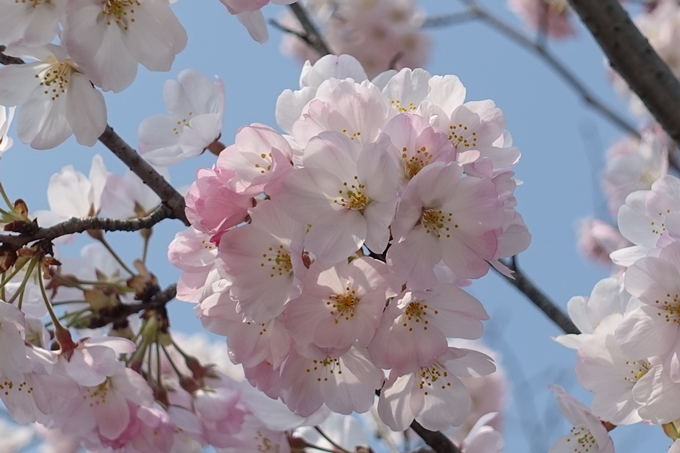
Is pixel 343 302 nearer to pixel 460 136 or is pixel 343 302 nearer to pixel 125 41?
pixel 460 136

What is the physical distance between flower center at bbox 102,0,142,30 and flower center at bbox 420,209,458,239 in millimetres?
605

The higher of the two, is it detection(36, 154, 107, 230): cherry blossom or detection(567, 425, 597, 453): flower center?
detection(36, 154, 107, 230): cherry blossom

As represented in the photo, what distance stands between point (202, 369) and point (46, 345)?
1.77 ft

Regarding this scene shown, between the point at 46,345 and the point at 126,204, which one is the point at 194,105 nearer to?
the point at 126,204

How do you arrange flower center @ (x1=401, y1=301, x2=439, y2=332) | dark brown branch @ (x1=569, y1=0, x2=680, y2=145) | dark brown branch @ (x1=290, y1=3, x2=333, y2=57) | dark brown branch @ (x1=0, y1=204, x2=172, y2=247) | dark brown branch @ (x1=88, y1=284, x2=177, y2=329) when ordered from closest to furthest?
flower center @ (x1=401, y1=301, x2=439, y2=332) → dark brown branch @ (x1=0, y1=204, x2=172, y2=247) → dark brown branch @ (x1=88, y1=284, x2=177, y2=329) → dark brown branch @ (x1=569, y1=0, x2=680, y2=145) → dark brown branch @ (x1=290, y1=3, x2=333, y2=57)

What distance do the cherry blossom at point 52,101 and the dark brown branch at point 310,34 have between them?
1201 millimetres

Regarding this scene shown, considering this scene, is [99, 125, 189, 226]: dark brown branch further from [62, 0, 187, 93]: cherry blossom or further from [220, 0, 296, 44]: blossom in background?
[220, 0, 296, 44]: blossom in background

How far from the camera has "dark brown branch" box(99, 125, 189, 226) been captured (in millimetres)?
1531

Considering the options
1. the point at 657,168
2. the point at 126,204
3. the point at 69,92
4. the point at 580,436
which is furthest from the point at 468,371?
the point at 657,168

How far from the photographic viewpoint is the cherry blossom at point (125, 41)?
3.67 feet

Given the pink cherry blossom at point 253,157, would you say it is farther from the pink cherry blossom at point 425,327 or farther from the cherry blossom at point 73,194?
the cherry blossom at point 73,194

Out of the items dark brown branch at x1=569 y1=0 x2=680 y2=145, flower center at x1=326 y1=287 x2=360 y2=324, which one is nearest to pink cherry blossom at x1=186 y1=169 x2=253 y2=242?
flower center at x1=326 y1=287 x2=360 y2=324

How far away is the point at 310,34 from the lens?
2.45 metres

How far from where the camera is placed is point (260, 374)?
1.29m
